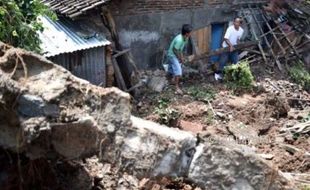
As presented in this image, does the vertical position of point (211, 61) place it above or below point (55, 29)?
below

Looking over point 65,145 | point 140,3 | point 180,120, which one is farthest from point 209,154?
point 140,3

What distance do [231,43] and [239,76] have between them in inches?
55.4

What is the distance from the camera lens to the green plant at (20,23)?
848 centimetres

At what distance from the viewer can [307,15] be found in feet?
55.8

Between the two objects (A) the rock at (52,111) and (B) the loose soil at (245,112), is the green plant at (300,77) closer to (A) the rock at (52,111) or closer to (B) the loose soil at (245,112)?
(B) the loose soil at (245,112)

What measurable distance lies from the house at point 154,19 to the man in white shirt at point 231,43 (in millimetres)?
634

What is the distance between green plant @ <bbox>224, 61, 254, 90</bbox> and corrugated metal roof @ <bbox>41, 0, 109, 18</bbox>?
437cm

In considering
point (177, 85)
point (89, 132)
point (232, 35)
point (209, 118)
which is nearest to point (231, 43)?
point (232, 35)

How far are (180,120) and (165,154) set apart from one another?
5.98m

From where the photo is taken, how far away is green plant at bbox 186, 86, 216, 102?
12891mm

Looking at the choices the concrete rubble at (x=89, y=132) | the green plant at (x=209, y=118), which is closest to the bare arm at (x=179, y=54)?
the green plant at (x=209, y=118)

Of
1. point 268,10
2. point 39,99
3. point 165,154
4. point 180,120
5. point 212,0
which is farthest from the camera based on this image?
point 268,10

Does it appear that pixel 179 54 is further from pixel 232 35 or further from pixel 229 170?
pixel 229 170

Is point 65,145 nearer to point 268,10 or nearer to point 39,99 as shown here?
point 39,99
